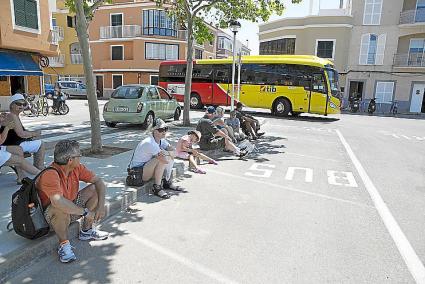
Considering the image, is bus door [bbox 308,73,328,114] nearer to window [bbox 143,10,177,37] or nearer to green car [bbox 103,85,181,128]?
green car [bbox 103,85,181,128]

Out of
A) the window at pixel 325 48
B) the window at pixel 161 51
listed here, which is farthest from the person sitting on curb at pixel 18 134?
the window at pixel 161 51

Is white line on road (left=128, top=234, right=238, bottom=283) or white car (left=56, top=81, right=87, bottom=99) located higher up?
white car (left=56, top=81, right=87, bottom=99)

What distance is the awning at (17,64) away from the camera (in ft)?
46.4

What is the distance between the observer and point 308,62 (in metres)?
17.5

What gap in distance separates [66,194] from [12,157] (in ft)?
5.35

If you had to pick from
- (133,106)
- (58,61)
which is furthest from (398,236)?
(58,61)

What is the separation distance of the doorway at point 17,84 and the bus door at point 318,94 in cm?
1573

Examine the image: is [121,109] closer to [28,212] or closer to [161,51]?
[28,212]

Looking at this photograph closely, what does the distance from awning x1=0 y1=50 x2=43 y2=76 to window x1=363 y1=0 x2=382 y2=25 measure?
84.6 feet

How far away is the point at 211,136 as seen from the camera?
7.71 meters

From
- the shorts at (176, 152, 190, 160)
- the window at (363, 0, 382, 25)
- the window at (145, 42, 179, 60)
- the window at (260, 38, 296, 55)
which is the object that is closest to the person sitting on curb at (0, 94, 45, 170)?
the shorts at (176, 152, 190, 160)

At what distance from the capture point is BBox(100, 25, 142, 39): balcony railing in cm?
3356

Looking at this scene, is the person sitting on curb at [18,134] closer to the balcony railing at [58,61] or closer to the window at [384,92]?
the window at [384,92]

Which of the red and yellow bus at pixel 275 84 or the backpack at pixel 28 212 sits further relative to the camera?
the red and yellow bus at pixel 275 84
